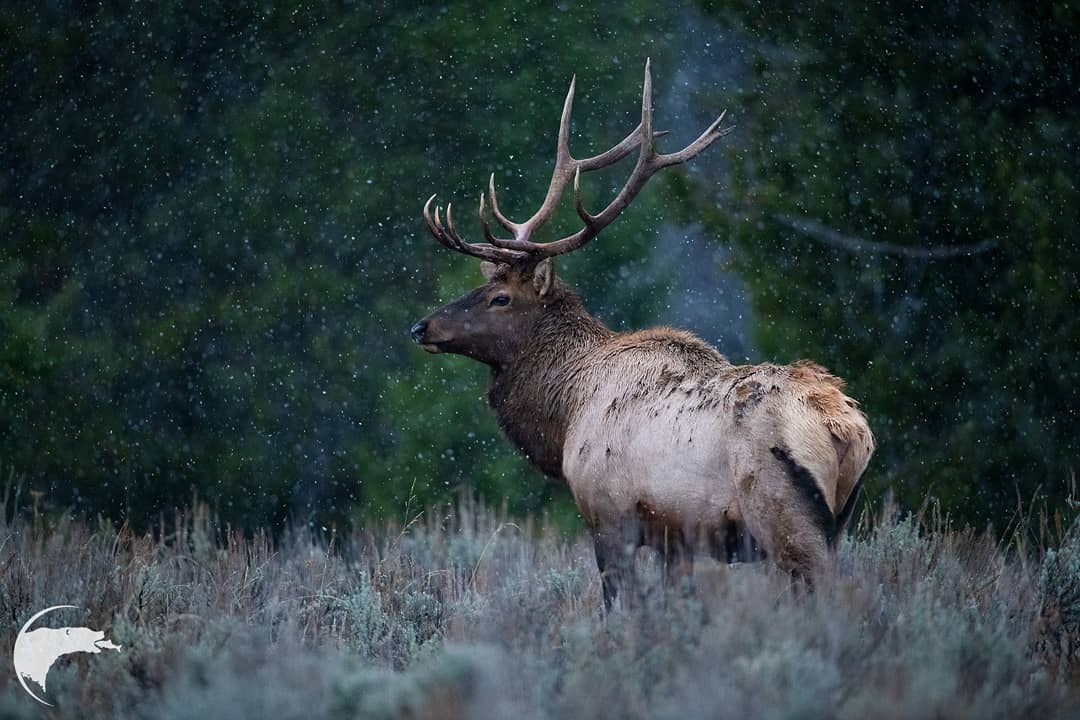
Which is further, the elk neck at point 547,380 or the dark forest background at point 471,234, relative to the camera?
the dark forest background at point 471,234

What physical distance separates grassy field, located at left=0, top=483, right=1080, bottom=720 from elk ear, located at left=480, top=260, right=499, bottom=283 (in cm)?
157

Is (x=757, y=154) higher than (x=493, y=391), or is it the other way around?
(x=757, y=154)

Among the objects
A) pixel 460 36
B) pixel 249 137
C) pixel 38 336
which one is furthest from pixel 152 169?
pixel 460 36

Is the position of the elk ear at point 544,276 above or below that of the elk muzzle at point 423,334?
above

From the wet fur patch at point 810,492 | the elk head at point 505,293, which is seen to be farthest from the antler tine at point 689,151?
the wet fur patch at point 810,492

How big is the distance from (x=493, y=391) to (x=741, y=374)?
68.6 inches

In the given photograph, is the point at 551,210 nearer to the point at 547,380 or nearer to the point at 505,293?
the point at 505,293

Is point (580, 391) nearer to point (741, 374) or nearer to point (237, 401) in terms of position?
point (741, 374)

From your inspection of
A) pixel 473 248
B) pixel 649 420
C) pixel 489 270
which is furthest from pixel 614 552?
pixel 489 270

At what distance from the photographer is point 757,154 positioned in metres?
9.84

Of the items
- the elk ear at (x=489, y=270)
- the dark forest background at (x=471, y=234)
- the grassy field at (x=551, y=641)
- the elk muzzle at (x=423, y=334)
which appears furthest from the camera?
the dark forest background at (x=471, y=234)

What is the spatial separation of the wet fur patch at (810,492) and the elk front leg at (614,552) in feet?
2.91

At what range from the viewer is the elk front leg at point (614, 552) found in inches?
214
